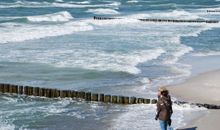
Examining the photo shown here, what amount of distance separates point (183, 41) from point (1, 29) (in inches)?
823

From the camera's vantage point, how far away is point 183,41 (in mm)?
50062

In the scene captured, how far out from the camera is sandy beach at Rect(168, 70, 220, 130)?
65.4ft

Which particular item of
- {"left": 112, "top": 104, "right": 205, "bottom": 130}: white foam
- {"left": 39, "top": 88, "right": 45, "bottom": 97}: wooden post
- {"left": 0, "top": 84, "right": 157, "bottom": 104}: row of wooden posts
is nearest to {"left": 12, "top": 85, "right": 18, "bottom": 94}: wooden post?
{"left": 0, "top": 84, "right": 157, "bottom": 104}: row of wooden posts

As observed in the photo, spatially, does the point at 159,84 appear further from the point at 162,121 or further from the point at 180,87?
the point at 162,121

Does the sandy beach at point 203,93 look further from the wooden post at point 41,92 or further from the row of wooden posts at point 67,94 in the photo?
the wooden post at point 41,92

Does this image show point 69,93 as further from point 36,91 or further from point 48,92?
point 36,91

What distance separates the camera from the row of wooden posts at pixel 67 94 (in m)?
24.1

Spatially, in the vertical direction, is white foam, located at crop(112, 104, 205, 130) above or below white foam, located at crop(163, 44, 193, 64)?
above

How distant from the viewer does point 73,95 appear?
25.2 m

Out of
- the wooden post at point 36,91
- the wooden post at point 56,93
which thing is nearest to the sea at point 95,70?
the wooden post at point 56,93

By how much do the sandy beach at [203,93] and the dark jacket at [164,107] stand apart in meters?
2.85

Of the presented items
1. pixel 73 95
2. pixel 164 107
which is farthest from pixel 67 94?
pixel 164 107

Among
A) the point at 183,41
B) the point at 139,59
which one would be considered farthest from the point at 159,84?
the point at 183,41

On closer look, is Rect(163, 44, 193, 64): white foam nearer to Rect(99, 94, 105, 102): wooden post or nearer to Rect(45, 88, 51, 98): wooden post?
Rect(99, 94, 105, 102): wooden post
